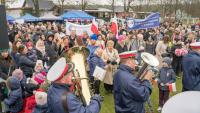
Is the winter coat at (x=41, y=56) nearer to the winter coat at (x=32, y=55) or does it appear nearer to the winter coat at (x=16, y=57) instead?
the winter coat at (x=32, y=55)

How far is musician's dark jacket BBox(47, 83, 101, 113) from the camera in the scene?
4105 mm

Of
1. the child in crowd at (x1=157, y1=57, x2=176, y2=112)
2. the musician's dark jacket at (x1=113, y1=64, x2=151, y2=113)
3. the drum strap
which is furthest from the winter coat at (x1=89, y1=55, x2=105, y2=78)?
the drum strap

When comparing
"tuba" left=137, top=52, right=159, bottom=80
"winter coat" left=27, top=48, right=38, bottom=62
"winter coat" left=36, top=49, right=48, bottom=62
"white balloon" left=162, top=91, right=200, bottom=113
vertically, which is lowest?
"winter coat" left=36, top=49, right=48, bottom=62

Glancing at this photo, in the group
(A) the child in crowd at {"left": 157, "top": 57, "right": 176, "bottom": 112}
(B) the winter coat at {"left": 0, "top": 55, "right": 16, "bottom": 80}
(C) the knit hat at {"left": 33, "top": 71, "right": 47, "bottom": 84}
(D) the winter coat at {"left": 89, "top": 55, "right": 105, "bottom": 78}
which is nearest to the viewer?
(C) the knit hat at {"left": 33, "top": 71, "right": 47, "bottom": 84}

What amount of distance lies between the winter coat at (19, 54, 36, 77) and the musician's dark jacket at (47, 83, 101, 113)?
493 cm

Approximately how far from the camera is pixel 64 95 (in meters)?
4.16

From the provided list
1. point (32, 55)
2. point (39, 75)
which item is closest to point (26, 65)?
point (32, 55)

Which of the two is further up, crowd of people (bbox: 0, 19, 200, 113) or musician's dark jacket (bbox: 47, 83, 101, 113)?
musician's dark jacket (bbox: 47, 83, 101, 113)

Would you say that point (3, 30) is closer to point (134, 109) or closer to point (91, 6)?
point (134, 109)

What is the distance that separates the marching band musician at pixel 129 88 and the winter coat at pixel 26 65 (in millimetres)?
4296

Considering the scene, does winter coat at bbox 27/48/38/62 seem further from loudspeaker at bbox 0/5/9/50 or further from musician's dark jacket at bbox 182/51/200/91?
musician's dark jacket at bbox 182/51/200/91

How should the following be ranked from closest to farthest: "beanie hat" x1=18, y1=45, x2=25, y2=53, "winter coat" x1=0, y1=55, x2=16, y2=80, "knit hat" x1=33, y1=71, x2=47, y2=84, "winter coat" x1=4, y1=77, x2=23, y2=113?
"winter coat" x1=4, y1=77, x2=23, y2=113, "knit hat" x1=33, y1=71, x2=47, y2=84, "winter coat" x1=0, y1=55, x2=16, y2=80, "beanie hat" x1=18, y1=45, x2=25, y2=53

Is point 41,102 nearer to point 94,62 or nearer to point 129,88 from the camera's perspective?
point 129,88

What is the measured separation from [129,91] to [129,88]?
1.9 inches
